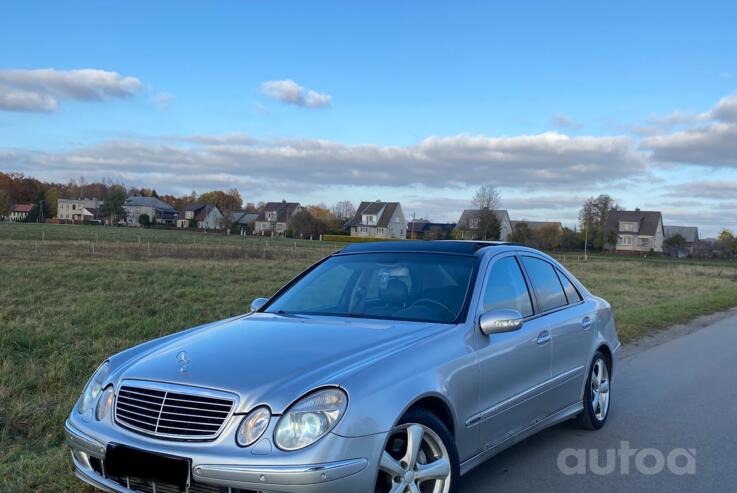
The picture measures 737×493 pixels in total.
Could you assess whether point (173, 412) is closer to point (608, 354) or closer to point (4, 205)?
point (608, 354)

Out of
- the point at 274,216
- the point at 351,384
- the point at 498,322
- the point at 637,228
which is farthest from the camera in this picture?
the point at 274,216

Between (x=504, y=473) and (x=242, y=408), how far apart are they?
226 cm

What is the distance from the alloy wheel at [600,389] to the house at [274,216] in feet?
397

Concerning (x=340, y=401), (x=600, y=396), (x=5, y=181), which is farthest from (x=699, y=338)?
(x=5, y=181)

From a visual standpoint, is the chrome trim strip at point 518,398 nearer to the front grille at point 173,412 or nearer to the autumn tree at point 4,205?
the front grille at point 173,412

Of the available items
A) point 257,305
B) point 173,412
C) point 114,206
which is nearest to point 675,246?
point 114,206

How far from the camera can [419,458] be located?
3.59 m

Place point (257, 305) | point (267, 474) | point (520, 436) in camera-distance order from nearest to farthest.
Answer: point (267, 474) → point (520, 436) → point (257, 305)

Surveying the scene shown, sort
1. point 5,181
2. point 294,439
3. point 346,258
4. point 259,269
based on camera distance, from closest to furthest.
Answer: point 294,439 < point 346,258 < point 259,269 < point 5,181

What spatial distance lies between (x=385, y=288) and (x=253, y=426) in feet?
6.23

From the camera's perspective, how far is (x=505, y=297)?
4766mm

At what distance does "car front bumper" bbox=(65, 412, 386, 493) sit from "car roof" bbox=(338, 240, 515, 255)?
6.44ft

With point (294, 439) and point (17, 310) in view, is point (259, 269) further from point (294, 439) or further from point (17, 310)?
point (294, 439)

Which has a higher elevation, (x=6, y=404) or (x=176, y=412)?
(x=176, y=412)
